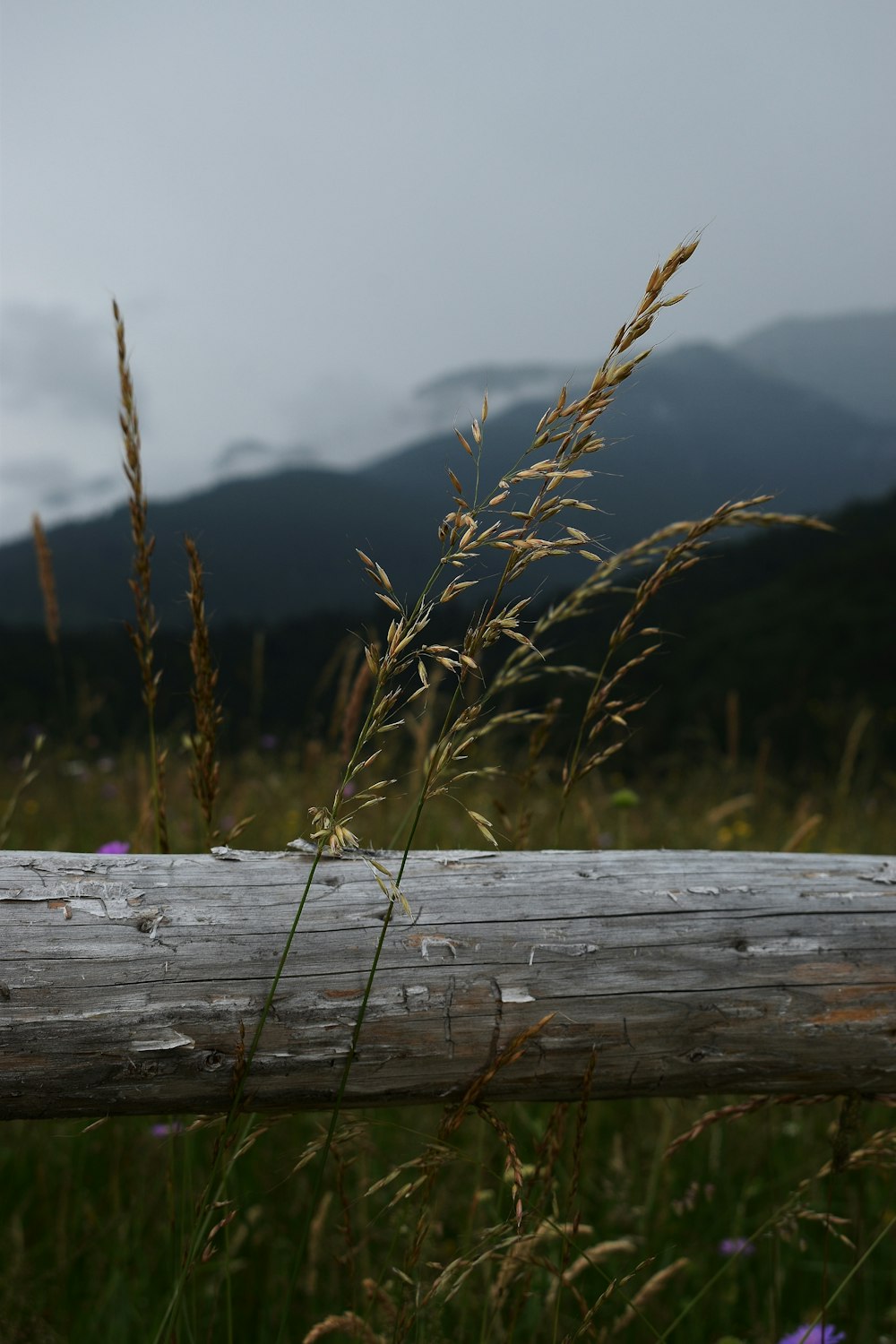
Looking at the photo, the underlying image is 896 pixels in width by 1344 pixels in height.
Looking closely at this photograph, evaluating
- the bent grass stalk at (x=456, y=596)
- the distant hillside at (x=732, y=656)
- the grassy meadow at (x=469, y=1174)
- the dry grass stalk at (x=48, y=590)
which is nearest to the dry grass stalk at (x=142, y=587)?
the grassy meadow at (x=469, y=1174)

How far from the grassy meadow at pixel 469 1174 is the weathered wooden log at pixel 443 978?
2.6 inches

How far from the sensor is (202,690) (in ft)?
4.22

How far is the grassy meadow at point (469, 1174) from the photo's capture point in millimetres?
1040

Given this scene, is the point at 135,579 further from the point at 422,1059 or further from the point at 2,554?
the point at 2,554

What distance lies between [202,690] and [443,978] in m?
0.53

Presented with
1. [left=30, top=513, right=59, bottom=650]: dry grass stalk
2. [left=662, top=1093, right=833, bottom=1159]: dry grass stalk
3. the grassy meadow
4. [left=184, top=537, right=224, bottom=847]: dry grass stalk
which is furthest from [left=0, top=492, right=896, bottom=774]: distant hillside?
[left=184, top=537, right=224, bottom=847]: dry grass stalk

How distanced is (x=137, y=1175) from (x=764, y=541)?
3218 cm

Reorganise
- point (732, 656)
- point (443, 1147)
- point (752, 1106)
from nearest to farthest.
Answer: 1. point (443, 1147)
2. point (752, 1106)
3. point (732, 656)

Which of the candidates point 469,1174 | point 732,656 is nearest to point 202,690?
point 469,1174

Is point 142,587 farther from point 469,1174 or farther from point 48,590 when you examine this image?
point 469,1174

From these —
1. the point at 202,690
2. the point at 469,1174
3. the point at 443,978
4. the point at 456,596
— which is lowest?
the point at 469,1174

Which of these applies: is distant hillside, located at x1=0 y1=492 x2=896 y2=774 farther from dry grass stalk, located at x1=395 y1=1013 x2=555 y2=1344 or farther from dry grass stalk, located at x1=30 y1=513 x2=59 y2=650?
dry grass stalk, located at x1=395 y1=1013 x2=555 y2=1344

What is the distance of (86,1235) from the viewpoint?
73.4 inches

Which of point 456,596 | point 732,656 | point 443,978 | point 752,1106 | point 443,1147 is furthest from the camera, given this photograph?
point 732,656
